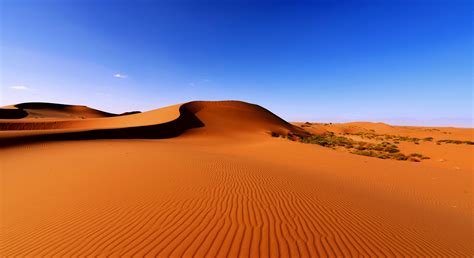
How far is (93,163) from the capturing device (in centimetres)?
955

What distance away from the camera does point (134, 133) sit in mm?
23250

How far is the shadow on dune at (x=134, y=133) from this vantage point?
15.6m

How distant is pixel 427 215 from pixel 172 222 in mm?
6784

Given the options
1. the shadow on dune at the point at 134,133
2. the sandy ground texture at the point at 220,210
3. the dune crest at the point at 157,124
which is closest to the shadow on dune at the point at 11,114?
the dune crest at the point at 157,124

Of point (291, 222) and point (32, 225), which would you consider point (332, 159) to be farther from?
point (32, 225)

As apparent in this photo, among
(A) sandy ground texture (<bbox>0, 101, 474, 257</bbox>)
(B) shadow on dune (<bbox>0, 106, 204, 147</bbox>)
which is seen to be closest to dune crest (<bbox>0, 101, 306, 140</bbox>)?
(B) shadow on dune (<bbox>0, 106, 204, 147</bbox>)

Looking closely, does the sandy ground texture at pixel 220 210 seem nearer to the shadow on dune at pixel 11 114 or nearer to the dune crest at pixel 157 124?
the dune crest at pixel 157 124

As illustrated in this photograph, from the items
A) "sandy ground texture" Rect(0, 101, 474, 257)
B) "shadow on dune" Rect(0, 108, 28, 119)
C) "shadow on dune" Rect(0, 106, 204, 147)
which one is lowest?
"sandy ground texture" Rect(0, 101, 474, 257)

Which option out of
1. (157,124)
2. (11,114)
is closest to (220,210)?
(157,124)

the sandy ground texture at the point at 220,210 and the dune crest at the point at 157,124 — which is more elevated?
the dune crest at the point at 157,124

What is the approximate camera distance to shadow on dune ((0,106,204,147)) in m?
15.6

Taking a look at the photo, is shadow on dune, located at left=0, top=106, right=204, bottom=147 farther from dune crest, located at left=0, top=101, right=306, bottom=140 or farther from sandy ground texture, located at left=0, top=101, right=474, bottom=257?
sandy ground texture, located at left=0, top=101, right=474, bottom=257

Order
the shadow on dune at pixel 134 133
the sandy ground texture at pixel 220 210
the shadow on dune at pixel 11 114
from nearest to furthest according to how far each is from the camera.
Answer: the sandy ground texture at pixel 220 210
the shadow on dune at pixel 134 133
the shadow on dune at pixel 11 114

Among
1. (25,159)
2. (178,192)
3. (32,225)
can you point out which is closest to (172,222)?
(178,192)
